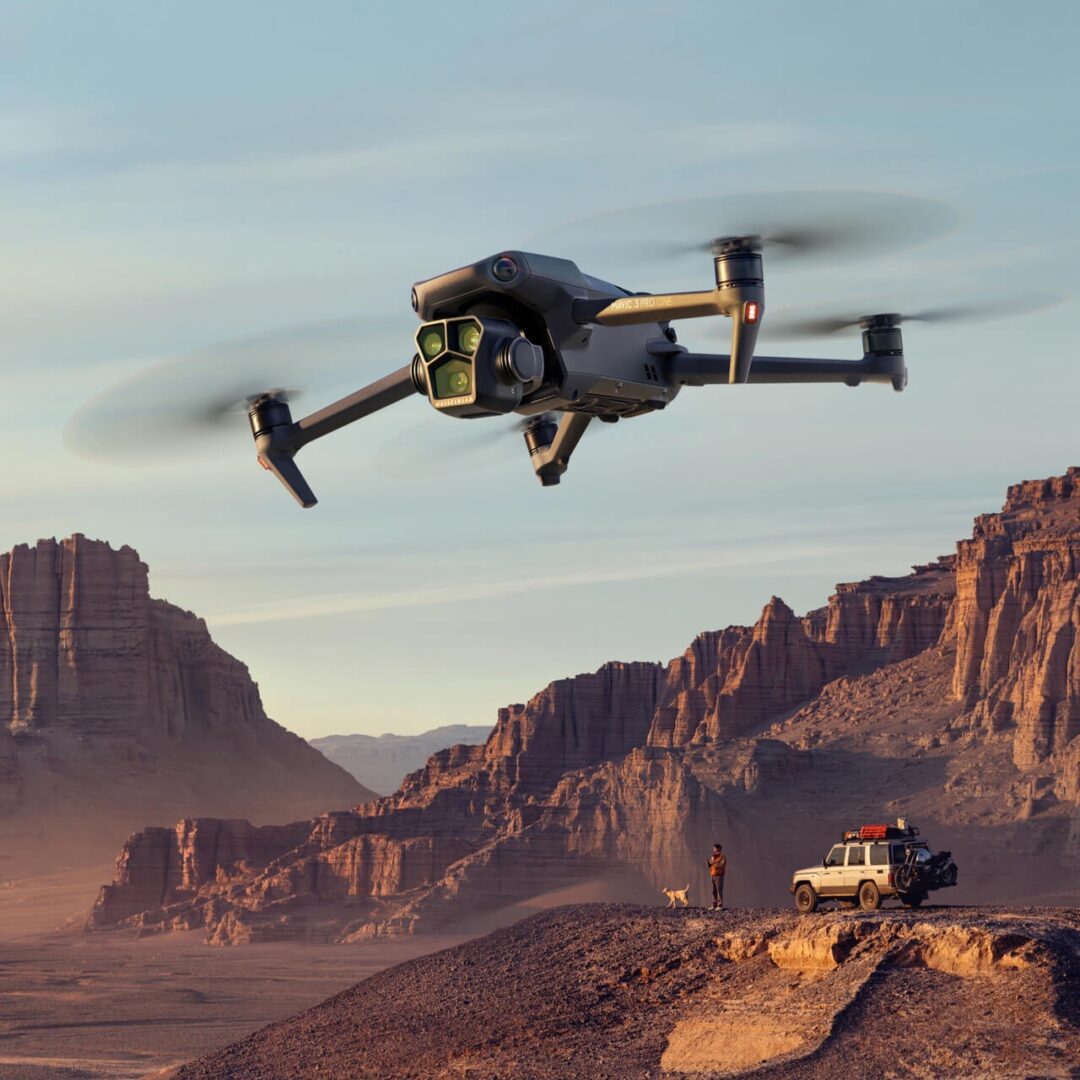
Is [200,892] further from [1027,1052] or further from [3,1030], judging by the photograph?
[1027,1052]

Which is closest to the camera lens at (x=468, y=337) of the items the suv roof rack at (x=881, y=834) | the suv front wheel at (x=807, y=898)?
the suv roof rack at (x=881, y=834)

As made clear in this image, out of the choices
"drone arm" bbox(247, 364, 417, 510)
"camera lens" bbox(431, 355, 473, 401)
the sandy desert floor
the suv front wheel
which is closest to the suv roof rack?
the suv front wheel

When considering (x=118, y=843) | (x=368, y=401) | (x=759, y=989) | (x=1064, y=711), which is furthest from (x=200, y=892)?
(x=368, y=401)

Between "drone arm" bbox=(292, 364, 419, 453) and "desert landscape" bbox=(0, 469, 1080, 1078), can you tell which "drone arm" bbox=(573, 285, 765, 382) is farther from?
"desert landscape" bbox=(0, 469, 1080, 1078)

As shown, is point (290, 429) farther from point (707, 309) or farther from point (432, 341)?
point (707, 309)

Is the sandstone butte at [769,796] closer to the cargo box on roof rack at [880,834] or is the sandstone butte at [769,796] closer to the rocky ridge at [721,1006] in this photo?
the cargo box on roof rack at [880,834]

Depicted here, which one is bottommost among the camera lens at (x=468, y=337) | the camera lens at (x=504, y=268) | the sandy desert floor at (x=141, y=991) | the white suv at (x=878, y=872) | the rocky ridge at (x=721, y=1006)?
the sandy desert floor at (x=141, y=991)

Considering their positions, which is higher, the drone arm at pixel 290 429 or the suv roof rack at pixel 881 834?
the drone arm at pixel 290 429
